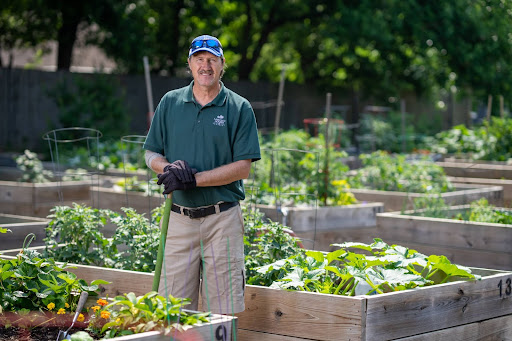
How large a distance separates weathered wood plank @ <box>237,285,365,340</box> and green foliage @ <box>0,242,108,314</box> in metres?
0.84

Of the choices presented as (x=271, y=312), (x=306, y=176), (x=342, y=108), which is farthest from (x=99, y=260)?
(x=342, y=108)

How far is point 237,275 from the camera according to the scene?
4039mm

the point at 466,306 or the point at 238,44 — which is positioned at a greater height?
the point at 238,44

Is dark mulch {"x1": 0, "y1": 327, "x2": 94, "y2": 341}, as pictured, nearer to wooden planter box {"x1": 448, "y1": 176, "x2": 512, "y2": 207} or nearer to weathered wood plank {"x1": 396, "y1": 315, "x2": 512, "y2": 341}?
weathered wood plank {"x1": 396, "y1": 315, "x2": 512, "y2": 341}

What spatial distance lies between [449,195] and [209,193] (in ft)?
16.0

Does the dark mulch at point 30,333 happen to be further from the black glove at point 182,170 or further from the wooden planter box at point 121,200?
the wooden planter box at point 121,200

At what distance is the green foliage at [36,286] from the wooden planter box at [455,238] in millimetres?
3193

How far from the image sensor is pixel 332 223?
7.54 metres

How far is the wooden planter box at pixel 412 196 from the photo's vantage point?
8266 millimetres

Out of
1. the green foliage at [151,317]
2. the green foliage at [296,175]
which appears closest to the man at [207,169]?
the green foliage at [151,317]

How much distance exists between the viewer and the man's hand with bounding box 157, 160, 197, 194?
12.3 feet

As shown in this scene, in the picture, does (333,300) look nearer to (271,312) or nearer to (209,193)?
(271,312)

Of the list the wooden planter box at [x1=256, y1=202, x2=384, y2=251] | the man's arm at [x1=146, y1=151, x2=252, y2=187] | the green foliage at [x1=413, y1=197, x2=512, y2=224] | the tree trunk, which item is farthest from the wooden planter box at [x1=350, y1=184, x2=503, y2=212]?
the tree trunk

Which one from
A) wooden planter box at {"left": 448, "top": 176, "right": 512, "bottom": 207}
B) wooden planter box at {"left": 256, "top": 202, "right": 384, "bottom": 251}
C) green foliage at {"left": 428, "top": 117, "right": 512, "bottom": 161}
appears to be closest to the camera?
wooden planter box at {"left": 256, "top": 202, "right": 384, "bottom": 251}
